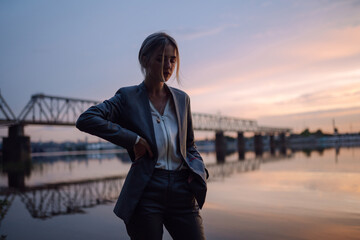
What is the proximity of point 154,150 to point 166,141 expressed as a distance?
0.37 feet

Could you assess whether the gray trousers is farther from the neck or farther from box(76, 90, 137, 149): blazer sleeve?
the neck

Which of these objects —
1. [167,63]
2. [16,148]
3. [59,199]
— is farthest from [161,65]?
[16,148]

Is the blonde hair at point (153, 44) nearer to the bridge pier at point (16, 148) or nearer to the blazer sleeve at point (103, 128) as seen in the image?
the blazer sleeve at point (103, 128)

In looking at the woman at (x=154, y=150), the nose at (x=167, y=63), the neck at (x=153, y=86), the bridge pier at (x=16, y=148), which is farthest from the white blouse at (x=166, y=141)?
the bridge pier at (x=16, y=148)

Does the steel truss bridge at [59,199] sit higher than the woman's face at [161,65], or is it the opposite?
the woman's face at [161,65]

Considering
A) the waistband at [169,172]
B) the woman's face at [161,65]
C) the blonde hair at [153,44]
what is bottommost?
the waistband at [169,172]

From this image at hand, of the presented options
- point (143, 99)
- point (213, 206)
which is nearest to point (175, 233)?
point (143, 99)

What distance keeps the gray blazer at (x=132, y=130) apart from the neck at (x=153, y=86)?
0.13 ft

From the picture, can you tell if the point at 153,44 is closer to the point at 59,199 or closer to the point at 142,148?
the point at 142,148

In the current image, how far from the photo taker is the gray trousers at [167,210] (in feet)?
6.95

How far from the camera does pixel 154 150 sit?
214 cm

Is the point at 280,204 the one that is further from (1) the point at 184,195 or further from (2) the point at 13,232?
(1) the point at 184,195

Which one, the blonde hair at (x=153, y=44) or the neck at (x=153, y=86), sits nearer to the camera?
the blonde hair at (x=153, y=44)

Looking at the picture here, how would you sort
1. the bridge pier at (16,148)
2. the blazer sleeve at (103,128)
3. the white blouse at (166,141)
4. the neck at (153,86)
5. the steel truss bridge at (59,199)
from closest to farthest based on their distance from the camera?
the blazer sleeve at (103,128)
the white blouse at (166,141)
the neck at (153,86)
the steel truss bridge at (59,199)
the bridge pier at (16,148)
